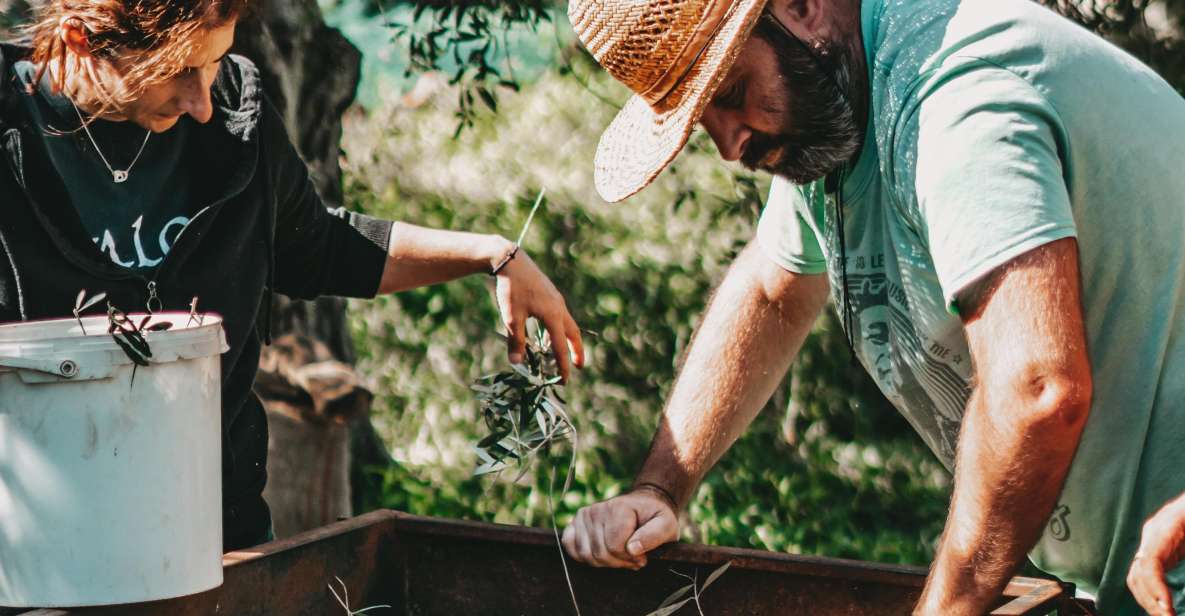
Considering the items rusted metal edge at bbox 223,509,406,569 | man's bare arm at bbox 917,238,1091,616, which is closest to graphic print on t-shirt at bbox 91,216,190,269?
rusted metal edge at bbox 223,509,406,569

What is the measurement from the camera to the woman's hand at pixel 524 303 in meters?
2.87

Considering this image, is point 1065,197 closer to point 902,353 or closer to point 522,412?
point 902,353

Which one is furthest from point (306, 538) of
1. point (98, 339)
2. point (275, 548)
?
point (98, 339)

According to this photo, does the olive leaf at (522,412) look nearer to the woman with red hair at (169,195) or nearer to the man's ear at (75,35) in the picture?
the woman with red hair at (169,195)

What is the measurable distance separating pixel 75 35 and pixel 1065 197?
67.9 inches

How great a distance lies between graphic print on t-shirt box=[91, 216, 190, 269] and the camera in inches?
97.1

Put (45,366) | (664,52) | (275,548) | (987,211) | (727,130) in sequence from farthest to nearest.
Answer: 1. (275,548)
2. (727,130)
3. (664,52)
4. (45,366)
5. (987,211)

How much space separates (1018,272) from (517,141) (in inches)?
199

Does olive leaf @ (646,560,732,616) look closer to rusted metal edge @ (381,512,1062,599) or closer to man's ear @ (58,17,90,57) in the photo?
rusted metal edge @ (381,512,1062,599)

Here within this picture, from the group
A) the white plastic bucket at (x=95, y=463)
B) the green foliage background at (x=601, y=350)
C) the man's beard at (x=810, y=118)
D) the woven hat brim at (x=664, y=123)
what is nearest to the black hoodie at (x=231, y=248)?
the white plastic bucket at (x=95, y=463)

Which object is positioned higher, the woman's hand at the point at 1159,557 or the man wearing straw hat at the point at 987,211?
the man wearing straw hat at the point at 987,211

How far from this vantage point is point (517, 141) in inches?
265

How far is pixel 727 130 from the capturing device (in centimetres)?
228

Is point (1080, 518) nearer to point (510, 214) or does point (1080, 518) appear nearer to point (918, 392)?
point (918, 392)
